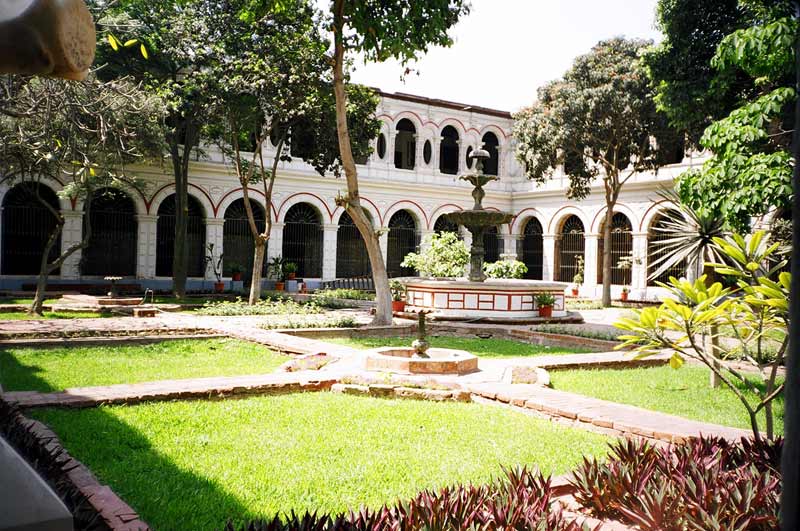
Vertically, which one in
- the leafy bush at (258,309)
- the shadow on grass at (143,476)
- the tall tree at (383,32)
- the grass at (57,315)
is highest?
the tall tree at (383,32)

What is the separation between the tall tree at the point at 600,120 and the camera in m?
19.9

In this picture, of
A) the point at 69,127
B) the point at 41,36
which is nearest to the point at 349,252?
the point at 69,127

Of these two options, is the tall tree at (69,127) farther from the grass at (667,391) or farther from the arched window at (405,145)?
the arched window at (405,145)

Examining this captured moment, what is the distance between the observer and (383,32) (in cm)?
1253

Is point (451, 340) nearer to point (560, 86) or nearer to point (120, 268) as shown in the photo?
point (560, 86)

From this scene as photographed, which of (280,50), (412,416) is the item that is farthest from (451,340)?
(280,50)

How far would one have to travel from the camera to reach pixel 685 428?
5266 mm

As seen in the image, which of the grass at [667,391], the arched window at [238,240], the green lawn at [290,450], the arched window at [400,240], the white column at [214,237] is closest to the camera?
the green lawn at [290,450]

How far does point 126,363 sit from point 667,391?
21.5ft

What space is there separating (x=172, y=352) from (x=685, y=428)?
23.5 feet

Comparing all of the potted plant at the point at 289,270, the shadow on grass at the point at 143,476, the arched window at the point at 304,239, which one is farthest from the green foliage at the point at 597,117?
the shadow on grass at the point at 143,476

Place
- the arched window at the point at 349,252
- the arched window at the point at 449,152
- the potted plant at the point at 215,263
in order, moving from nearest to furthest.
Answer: the potted plant at the point at 215,263 < the arched window at the point at 349,252 < the arched window at the point at 449,152

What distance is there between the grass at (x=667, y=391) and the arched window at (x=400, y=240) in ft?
64.1

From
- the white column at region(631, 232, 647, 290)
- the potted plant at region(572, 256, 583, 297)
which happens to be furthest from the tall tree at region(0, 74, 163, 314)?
the white column at region(631, 232, 647, 290)
